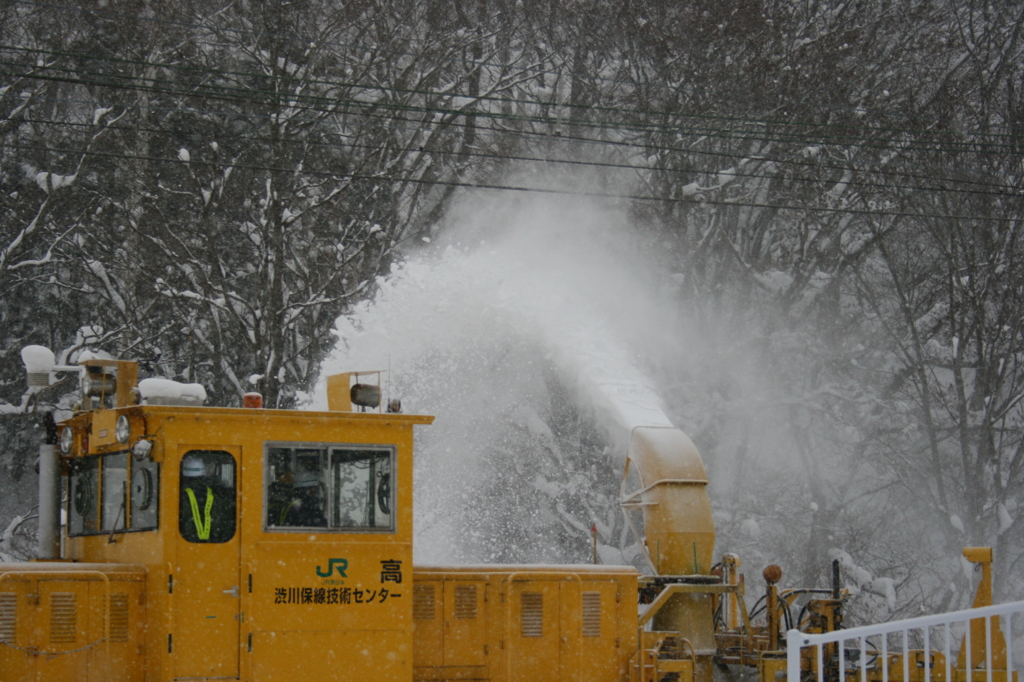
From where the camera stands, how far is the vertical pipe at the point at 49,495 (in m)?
9.91

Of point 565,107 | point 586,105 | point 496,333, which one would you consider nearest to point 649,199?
point 586,105

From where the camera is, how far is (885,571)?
25953 millimetres

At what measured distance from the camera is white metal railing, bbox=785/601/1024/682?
7.87 meters

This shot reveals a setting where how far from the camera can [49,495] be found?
32.5ft

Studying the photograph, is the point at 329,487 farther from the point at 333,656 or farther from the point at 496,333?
the point at 496,333

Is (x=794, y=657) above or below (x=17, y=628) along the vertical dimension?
below

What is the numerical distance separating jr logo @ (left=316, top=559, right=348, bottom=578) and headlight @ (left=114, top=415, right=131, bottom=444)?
74.0 inches

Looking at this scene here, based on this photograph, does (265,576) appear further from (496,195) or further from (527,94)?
(527,94)

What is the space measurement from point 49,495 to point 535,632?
4.54 m

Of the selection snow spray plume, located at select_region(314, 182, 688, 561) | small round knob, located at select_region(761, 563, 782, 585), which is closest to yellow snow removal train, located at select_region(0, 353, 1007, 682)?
small round knob, located at select_region(761, 563, 782, 585)

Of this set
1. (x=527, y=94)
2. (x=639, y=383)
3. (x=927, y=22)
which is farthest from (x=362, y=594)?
(x=927, y=22)

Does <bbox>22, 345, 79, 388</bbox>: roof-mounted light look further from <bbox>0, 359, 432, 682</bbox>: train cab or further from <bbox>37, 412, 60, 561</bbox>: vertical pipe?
<bbox>0, 359, 432, 682</bbox>: train cab

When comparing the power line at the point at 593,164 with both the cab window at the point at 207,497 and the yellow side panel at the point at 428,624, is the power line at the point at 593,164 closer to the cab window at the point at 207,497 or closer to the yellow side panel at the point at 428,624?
the yellow side panel at the point at 428,624

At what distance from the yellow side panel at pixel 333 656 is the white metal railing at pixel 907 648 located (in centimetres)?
325
